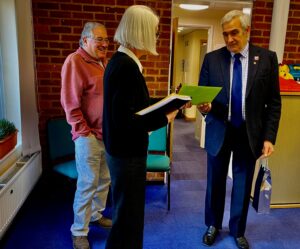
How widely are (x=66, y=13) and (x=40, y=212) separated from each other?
5.76ft

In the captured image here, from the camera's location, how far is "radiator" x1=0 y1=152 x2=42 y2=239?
188cm

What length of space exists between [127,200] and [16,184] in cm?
108

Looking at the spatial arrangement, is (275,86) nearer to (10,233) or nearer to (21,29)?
(21,29)

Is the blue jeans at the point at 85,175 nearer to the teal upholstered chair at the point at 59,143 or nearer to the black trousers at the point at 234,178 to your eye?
the teal upholstered chair at the point at 59,143

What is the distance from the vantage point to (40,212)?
8.00ft

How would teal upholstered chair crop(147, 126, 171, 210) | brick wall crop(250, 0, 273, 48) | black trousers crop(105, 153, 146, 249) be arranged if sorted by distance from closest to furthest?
black trousers crop(105, 153, 146, 249)
teal upholstered chair crop(147, 126, 171, 210)
brick wall crop(250, 0, 273, 48)

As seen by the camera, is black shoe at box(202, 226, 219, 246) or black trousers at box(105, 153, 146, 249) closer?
black trousers at box(105, 153, 146, 249)

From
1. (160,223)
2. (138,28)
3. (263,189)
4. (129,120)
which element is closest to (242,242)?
(263,189)

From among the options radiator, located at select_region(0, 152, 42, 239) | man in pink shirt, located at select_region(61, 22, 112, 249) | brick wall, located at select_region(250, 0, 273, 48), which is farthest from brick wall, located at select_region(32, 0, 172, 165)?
brick wall, located at select_region(250, 0, 273, 48)

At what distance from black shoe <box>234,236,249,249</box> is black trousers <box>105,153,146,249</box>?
2.86 ft

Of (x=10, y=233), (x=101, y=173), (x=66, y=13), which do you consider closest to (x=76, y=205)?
(x=101, y=173)

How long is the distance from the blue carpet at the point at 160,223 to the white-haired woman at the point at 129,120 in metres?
0.70

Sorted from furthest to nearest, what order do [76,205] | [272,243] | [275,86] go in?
[272,243], [76,205], [275,86]

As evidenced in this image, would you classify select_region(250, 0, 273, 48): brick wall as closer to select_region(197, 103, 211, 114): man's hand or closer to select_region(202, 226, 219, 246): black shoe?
select_region(197, 103, 211, 114): man's hand
